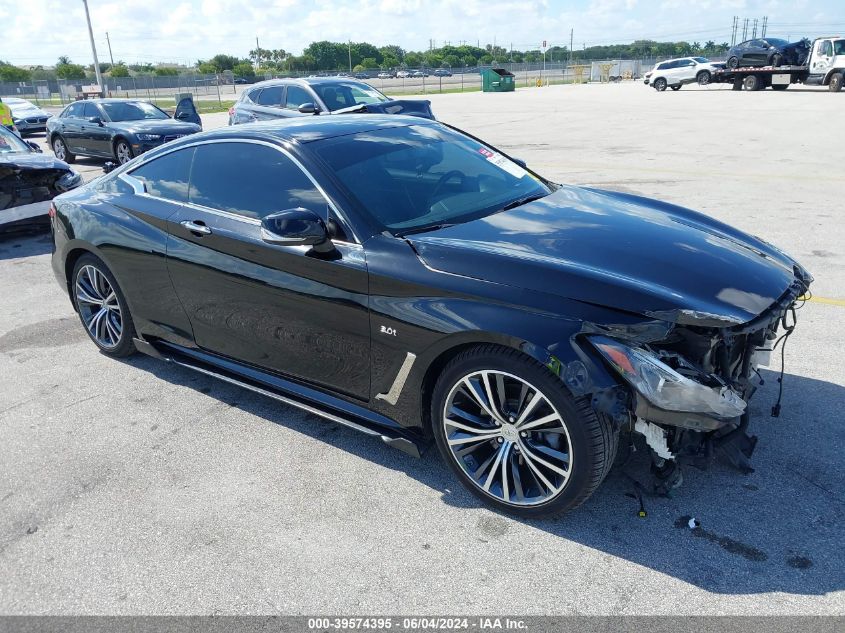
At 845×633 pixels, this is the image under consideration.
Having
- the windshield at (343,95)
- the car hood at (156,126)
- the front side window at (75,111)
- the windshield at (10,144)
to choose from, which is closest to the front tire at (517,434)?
the windshield at (10,144)

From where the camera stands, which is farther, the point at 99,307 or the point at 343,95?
the point at 343,95

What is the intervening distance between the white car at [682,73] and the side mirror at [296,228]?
40959mm

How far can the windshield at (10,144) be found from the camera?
951 cm

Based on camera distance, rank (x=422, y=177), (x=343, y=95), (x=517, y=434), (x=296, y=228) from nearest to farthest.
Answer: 1. (x=517, y=434)
2. (x=296, y=228)
3. (x=422, y=177)
4. (x=343, y=95)

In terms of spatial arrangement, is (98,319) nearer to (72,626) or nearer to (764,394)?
(72,626)

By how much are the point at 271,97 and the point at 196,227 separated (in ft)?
36.4

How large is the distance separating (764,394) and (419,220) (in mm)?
2246

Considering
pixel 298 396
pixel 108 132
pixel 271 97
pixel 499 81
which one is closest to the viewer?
pixel 298 396

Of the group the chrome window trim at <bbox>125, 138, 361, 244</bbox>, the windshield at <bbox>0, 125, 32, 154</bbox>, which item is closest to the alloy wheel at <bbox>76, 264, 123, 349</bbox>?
the chrome window trim at <bbox>125, 138, 361, 244</bbox>

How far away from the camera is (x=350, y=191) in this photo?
353cm

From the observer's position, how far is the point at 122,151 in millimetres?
14828

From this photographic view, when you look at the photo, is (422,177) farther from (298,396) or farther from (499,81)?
Result: (499,81)

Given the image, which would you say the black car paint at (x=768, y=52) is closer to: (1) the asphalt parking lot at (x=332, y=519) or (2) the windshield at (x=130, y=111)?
(2) the windshield at (x=130, y=111)

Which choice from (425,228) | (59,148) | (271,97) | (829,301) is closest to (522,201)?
(425,228)
